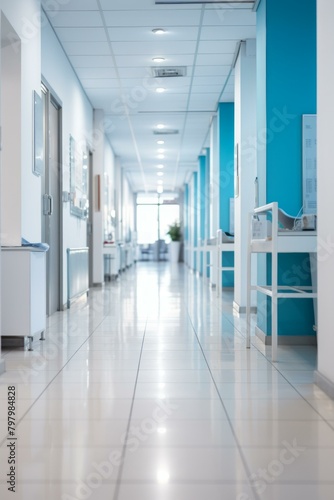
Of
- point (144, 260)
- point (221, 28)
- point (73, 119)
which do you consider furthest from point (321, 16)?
point (144, 260)

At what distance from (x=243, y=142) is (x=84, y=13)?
2.28 metres

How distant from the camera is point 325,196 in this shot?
3.26 meters

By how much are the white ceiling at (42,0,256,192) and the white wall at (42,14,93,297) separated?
0.15m

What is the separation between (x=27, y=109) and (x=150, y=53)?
9.74 ft

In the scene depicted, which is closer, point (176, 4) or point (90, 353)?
point (90, 353)

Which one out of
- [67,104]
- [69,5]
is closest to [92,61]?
[67,104]

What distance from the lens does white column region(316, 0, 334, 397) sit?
3131 millimetres

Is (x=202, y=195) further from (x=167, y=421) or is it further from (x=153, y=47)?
(x=167, y=421)

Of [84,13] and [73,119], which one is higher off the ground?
[84,13]

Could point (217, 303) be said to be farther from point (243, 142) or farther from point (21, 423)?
point (21, 423)

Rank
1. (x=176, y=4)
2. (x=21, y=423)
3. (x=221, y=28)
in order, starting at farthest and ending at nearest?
1. (x=221, y=28)
2. (x=176, y=4)
3. (x=21, y=423)

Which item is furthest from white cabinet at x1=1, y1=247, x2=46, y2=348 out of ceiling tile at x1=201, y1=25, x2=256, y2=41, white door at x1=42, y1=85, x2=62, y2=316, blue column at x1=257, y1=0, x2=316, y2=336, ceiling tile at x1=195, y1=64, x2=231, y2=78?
ceiling tile at x1=195, y1=64, x2=231, y2=78

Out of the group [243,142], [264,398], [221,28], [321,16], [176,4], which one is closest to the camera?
[264,398]

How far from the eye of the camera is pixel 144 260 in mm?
29156
